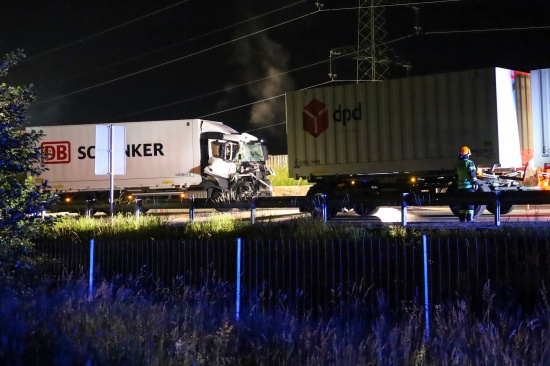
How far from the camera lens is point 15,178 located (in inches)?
398

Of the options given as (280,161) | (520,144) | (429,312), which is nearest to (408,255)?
(429,312)

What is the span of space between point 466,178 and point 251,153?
12.8 metres

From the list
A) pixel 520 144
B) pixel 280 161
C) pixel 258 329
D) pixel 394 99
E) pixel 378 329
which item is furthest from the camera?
pixel 280 161

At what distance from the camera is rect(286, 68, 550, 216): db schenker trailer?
670 inches

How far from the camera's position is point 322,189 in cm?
1980

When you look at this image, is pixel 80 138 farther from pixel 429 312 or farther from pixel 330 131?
pixel 429 312

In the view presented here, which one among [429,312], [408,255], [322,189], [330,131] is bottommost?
[429,312]

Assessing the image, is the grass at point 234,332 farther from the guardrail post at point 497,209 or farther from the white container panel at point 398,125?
the white container panel at point 398,125

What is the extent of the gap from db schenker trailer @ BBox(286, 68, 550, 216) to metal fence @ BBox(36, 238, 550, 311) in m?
4.42

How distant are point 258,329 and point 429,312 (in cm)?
253

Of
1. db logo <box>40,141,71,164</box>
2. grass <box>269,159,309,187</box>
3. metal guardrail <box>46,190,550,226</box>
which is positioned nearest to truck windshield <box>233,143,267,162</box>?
db logo <box>40,141,71,164</box>

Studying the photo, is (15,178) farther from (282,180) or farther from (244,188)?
(282,180)

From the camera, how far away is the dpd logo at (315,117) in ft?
64.8

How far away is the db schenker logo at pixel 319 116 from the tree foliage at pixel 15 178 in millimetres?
10794
